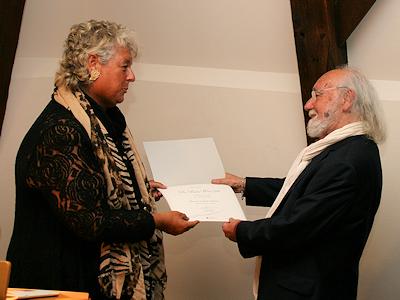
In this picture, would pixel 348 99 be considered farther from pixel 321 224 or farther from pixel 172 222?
pixel 172 222

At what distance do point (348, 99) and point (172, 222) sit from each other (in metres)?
0.86

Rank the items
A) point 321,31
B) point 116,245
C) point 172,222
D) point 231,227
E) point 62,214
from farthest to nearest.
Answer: point 321,31 → point 231,227 → point 172,222 → point 116,245 → point 62,214

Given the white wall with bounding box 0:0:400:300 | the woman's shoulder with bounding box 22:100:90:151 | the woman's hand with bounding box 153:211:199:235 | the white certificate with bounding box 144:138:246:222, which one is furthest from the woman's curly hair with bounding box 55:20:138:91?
the white wall with bounding box 0:0:400:300

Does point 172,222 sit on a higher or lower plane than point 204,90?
lower

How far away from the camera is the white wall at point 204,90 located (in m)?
3.03

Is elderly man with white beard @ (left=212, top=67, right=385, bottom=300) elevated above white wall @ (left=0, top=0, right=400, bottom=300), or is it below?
below

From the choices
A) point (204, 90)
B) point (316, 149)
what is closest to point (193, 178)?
point (316, 149)

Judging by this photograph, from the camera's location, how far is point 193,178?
93.9 inches

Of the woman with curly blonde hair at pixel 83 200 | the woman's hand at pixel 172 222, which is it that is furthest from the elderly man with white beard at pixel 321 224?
the woman with curly blonde hair at pixel 83 200

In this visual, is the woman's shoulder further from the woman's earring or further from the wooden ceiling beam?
the wooden ceiling beam

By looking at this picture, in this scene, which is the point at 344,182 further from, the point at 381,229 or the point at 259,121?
the point at 259,121

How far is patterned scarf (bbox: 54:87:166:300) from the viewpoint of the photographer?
1.92 metres

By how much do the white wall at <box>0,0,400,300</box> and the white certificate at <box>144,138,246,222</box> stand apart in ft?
2.42

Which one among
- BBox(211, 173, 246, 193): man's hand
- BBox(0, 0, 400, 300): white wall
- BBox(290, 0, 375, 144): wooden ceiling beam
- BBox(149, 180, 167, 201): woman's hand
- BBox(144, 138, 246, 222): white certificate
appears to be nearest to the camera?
BBox(144, 138, 246, 222): white certificate
